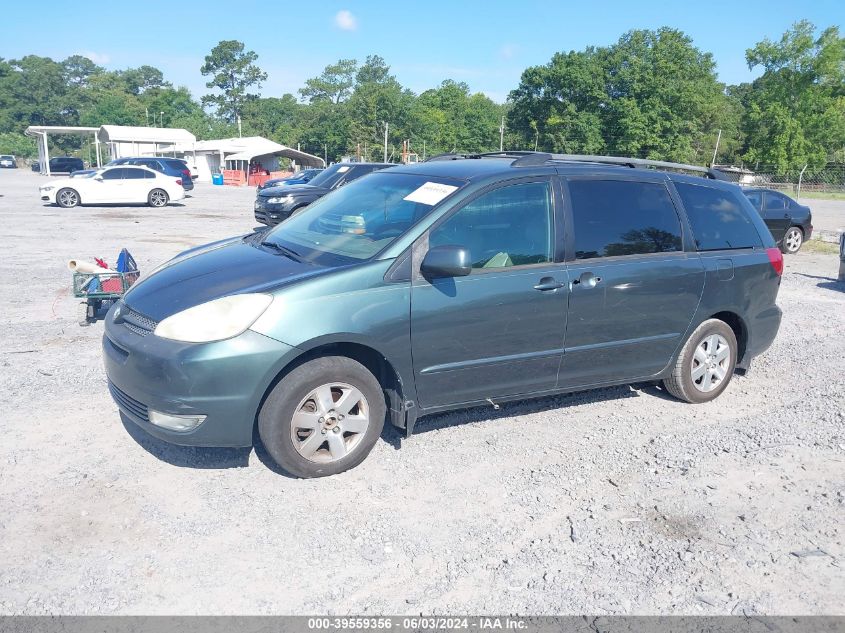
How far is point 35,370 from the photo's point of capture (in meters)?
5.83

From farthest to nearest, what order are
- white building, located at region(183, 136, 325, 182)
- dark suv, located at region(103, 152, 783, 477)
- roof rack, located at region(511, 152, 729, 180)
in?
white building, located at region(183, 136, 325, 182)
roof rack, located at region(511, 152, 729, 180)
dark suv, located at region(103, 152, 783, 477)

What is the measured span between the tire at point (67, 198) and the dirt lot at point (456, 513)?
66.4 feet

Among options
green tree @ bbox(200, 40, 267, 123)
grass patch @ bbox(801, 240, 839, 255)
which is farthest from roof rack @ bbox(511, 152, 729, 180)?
green tree @ bbox(200, 40, 267, 123)

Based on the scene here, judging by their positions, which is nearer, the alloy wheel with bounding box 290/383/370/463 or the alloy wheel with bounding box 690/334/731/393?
the alloy wheel with bounding box 290/383/370/463

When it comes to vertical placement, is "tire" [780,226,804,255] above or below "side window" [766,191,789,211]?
below

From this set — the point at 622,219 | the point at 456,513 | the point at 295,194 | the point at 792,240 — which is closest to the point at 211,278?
the point at 456,513

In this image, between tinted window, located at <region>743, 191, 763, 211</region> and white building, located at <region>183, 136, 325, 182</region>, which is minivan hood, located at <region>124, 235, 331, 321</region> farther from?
white building, located at <region>183, 136, 325, 182</region>

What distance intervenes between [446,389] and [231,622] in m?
1.97

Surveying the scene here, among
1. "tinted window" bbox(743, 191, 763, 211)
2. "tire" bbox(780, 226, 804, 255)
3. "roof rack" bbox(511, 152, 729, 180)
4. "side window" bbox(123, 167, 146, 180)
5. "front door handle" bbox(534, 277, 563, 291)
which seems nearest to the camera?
"front door handle" bbox(534, 277, 563, 291)

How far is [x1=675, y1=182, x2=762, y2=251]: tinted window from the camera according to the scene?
18.1 ft

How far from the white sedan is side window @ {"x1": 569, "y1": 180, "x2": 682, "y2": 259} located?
74.9ft

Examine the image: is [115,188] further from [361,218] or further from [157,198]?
[361,218]

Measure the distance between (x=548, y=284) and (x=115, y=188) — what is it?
2315 cm

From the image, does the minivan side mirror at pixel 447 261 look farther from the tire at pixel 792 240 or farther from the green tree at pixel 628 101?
the green tree at pixel 628 101
